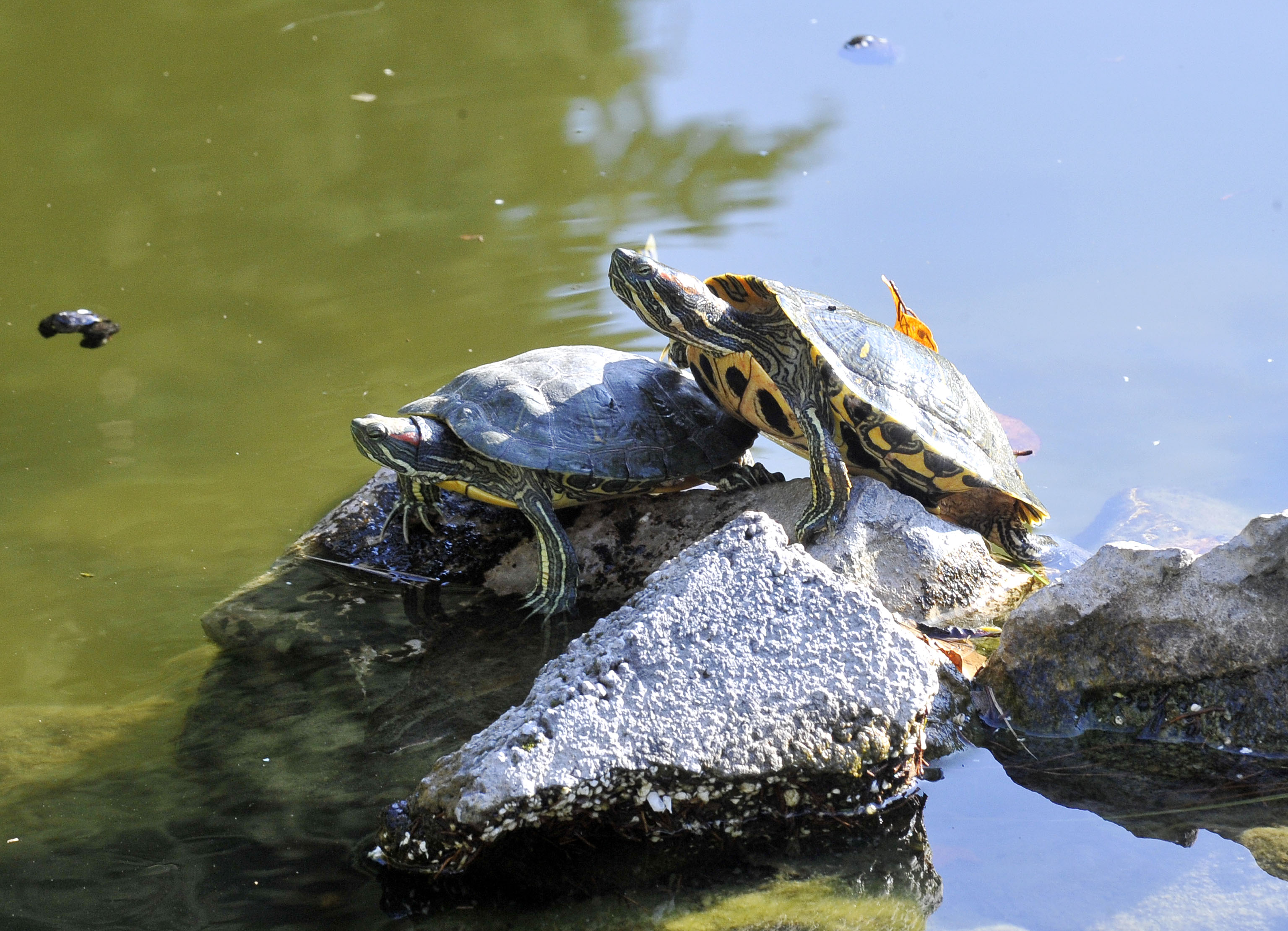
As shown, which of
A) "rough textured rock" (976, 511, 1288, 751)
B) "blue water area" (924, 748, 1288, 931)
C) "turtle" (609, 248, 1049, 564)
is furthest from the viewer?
"turtle" (609, 248, 1049, 564)

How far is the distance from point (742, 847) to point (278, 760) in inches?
49.1

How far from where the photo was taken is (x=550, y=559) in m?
3.62

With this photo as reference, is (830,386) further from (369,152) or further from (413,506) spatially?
(369,152)

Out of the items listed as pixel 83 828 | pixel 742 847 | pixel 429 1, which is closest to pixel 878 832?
pixel 742 847

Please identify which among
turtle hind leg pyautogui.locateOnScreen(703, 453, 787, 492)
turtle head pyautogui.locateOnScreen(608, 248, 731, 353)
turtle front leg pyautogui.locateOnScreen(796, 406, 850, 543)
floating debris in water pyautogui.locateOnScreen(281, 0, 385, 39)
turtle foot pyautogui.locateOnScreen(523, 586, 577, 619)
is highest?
floating debris in water pyautogui.locateOnScreen(281, 0, 385, 39)

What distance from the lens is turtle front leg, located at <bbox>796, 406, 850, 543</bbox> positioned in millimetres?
3338

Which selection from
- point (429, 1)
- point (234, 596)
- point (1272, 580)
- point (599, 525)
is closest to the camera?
point (1272, 580)

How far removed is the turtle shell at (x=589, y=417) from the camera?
3578mm

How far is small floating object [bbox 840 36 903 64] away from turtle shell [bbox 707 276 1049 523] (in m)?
5.23

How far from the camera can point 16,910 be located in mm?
2453

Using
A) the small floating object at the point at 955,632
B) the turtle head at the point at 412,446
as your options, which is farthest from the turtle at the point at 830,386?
the turtle head at the point at 412,446

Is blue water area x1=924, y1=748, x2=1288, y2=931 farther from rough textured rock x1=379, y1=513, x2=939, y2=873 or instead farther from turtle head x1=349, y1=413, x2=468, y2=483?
turtle head x1=349, y1=413, x2=468, y2=483

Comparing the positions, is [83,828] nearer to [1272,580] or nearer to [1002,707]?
[1002,707]

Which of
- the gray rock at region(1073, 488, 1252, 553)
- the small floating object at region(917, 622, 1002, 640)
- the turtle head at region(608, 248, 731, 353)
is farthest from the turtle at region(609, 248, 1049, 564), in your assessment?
the gray rock at region(1073, 488, 1252, 553)
